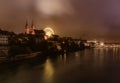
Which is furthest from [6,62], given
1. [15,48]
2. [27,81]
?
[27,81]

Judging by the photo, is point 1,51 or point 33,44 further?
point 33,44

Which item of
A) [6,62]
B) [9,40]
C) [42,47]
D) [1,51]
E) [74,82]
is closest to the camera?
[74,82]

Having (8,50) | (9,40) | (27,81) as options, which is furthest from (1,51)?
(27,81)

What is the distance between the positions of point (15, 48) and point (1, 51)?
2.74 meters

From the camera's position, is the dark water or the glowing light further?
the glowing light

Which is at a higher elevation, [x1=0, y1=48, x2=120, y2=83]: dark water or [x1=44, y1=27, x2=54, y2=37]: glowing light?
[x1=44, y1=27, x2=54, y2=37]: glowing light

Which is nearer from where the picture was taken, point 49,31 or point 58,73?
point 58,73

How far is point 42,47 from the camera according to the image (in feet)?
161

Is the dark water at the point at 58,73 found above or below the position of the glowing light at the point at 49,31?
below

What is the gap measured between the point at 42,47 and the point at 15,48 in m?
13.8

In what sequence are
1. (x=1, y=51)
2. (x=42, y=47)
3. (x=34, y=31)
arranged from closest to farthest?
(x=1, y=51), (x=42, y=47), (x=34, y=31)

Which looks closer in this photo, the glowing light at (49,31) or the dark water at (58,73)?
the dark water at (58,73)

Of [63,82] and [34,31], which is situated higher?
[34,31]

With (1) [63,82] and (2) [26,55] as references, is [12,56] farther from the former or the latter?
(1) [63,82]
